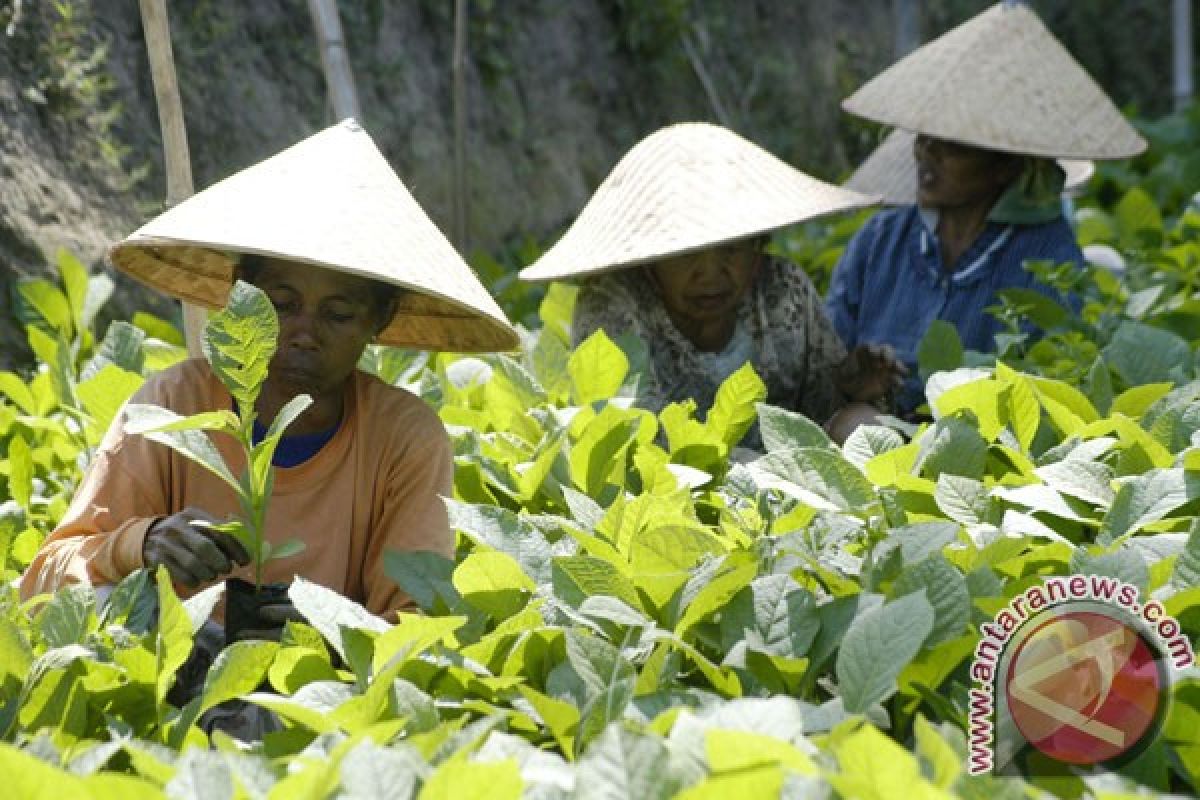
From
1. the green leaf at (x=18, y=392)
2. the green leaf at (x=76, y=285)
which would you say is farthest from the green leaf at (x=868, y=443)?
the green leaf at (x=76, y=285)

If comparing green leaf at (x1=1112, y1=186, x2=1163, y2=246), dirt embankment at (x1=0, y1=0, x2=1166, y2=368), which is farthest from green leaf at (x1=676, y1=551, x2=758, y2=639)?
green leaf at (x1=1112, y1=186, x2=1163, y2=246)

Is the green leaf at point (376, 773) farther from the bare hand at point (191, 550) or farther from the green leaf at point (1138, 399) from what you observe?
the green leaf at point (1138, 399)

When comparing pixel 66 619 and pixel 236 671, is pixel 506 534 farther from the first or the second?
pixel 66 619

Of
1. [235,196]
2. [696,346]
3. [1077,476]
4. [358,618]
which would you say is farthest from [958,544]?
[696,346]

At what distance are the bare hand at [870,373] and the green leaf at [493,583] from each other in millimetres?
1640

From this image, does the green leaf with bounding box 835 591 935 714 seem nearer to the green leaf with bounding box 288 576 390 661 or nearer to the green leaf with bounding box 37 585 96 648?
the green leaf with bounding box 288 576 390 661

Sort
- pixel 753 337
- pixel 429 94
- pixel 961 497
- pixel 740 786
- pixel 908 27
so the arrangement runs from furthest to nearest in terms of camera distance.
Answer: pixel 908 27
pixel 429 94
pixel 753 337
pixel 961 497
pixel 740 786

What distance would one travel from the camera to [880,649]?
6.13 ft

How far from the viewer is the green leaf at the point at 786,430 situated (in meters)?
2.69

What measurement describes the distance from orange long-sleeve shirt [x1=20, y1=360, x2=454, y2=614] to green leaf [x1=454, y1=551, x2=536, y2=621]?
36 centimetres

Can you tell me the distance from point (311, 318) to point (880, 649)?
44.8 inches

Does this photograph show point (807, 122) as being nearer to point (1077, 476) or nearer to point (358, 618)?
point (1077, 476)

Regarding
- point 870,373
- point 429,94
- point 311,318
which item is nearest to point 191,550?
point 311,318

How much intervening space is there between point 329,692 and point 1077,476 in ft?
3.69
